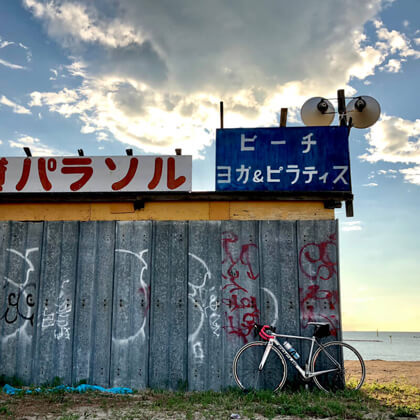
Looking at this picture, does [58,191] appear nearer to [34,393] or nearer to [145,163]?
[145,163]

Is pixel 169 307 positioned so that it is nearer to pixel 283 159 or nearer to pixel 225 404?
pixel 225 404

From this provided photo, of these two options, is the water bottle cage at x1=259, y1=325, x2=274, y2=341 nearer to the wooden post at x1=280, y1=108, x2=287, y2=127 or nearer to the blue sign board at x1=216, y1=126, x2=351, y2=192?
the blue sign board at x1=216, y1=126, x2=351, y2=192

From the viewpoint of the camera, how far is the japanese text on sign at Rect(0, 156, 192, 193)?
7598 mm

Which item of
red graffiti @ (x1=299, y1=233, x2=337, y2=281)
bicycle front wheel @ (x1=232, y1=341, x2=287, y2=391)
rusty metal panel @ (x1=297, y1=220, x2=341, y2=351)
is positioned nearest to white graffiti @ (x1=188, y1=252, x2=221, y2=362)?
bicycle front wheel @ (x1=232, y1=341, x2=287, y2=391)

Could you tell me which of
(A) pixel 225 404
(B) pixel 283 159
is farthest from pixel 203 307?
(B) pixel 283 159

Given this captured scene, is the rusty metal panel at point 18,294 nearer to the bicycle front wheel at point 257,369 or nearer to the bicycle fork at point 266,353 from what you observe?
the bicycle front wheel at point 257,369

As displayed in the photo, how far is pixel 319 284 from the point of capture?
23.0 ft

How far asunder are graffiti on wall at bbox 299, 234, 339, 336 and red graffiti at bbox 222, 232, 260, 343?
2.55 ft

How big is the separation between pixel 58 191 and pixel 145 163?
1622mm

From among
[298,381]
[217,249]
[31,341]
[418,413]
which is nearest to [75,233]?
[31,341]

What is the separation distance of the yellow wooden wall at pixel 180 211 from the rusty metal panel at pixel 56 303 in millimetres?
274

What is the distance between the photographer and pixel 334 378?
22.0 feet

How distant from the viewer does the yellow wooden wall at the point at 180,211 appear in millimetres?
7375

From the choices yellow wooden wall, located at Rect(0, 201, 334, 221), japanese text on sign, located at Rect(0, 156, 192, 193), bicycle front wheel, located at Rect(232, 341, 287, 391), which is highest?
japanese text on sign, located at Rect(0, 156, 192, 193)
